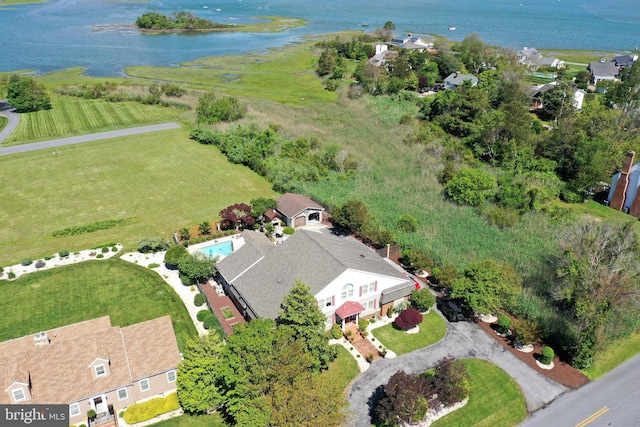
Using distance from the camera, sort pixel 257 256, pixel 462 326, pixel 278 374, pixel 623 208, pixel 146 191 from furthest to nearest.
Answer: pixel 146 191 → pixel 623 208 → pixel 257 256 → pixel 462 326 → pixel 278 374

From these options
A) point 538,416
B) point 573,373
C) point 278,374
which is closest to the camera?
point 278,374

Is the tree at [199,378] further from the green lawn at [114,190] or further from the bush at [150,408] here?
the green lawn at [114,190]

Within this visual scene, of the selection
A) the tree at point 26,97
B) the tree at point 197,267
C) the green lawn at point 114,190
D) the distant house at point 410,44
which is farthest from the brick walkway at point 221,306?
the distant house at point 410,44

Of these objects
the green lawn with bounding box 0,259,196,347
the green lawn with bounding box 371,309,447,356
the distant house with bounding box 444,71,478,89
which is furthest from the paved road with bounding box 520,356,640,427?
the distant house with bounding box 444,71,478,89

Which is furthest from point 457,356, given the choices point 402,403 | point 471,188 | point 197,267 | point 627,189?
point 627,189

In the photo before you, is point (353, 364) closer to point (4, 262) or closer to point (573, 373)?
point (573, 373)

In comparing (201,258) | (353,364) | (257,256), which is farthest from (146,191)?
(353,364)
